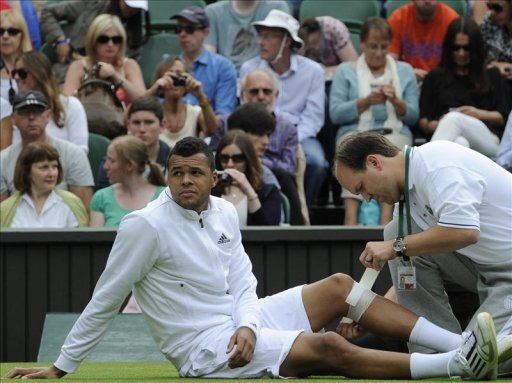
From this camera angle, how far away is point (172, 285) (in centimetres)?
627

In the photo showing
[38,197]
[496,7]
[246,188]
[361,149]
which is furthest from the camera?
[496,7]

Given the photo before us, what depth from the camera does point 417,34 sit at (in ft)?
42.1

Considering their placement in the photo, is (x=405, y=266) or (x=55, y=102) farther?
(x=55, y=102)

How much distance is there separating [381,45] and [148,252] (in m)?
5.96

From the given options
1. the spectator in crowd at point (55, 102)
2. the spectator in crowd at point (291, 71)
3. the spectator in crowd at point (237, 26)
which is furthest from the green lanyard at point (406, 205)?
the spectator in crowd at point (237, 26)

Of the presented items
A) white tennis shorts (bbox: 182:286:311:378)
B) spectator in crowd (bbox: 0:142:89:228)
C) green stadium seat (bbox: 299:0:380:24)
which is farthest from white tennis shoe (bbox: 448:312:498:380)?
green stadium seat (bbox: 299:0:380:24)

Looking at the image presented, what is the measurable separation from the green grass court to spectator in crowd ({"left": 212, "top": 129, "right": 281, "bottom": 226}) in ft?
6.04

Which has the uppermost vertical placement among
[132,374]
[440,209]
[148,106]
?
[440,209]

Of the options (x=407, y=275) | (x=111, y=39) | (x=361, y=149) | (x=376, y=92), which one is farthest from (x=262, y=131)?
(x=361, y=149)

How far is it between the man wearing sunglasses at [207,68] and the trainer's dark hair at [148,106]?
111cm

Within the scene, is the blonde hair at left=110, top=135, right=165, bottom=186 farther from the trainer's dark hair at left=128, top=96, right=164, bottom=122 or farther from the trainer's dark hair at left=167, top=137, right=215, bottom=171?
the trainer's dark hair at left=167, top=137, right=215, bottom=171

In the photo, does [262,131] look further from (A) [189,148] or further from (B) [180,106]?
(A) [189,148]

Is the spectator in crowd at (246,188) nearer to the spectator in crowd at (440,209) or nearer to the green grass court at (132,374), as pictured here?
the green grass court at (132,374)

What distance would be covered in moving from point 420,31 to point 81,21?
128 inches
